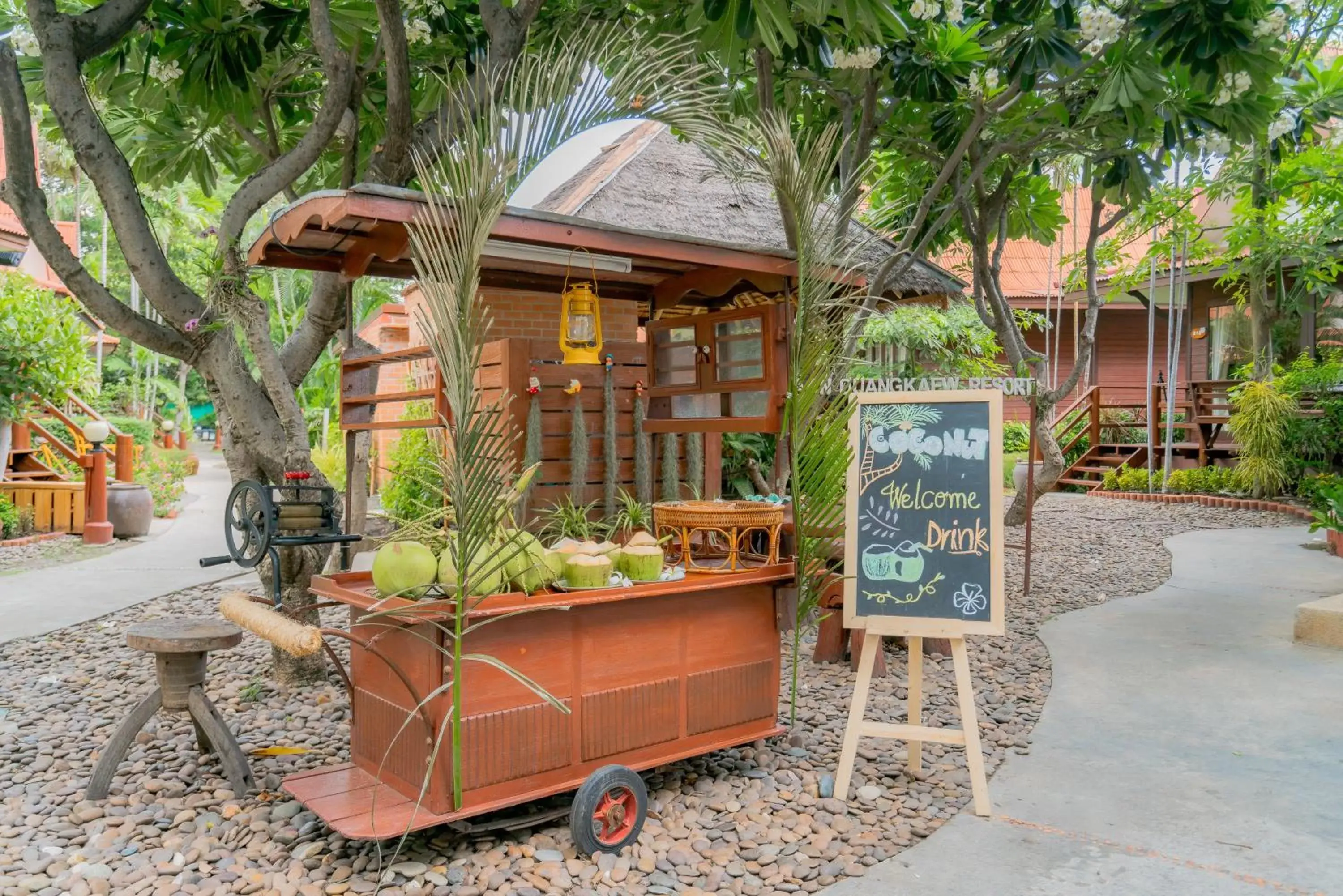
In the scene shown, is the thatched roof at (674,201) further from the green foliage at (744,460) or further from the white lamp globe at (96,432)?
the white lamp globe at (96,432)

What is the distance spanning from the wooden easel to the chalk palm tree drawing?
598 millimetres

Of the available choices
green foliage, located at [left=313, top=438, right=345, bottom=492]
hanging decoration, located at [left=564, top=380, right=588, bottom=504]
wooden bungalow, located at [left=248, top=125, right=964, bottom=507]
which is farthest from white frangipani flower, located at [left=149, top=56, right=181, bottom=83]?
green foliage, located at [left=313, top=438, right=345, bottom=492]

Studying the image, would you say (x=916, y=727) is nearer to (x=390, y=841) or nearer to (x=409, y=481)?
(x=390, y=841)

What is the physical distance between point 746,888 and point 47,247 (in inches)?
156

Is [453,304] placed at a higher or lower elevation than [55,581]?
higher

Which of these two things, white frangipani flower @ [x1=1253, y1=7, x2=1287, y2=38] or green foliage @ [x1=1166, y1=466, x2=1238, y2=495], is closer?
white frangipani flower @ [x1=1253, y1=7, x2=1287, y2=38]

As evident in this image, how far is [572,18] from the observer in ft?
19.1

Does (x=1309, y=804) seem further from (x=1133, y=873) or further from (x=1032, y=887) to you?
(x=1032, y=887)

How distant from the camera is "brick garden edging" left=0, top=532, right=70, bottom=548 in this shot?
10.1m

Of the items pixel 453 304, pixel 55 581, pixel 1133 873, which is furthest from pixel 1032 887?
pixel 55 581

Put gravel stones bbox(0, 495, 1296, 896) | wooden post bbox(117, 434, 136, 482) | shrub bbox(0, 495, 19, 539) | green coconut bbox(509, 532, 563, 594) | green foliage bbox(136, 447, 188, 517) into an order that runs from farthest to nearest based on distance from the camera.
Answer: green foliage bbox(136, 447, 188, 517) → wooden post bbox(117, 434, 136, 482) → shrub bbox(0, 495, 19, 539) → green coconut bbox(509, 532, 563, 594) → gravel stones bbox(0, 495, 1296, 896)

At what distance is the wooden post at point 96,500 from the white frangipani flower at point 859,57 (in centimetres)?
895

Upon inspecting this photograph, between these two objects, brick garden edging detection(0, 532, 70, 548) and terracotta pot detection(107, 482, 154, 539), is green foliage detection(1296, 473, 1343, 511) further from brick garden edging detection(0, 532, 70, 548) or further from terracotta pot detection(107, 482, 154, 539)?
brick garden edging detection(0, 532, 70, 548)

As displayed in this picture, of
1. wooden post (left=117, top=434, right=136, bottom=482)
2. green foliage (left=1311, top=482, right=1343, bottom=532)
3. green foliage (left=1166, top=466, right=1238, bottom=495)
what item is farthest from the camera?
green foliage (left=1166, top=466, right=1238, bottom=495)
